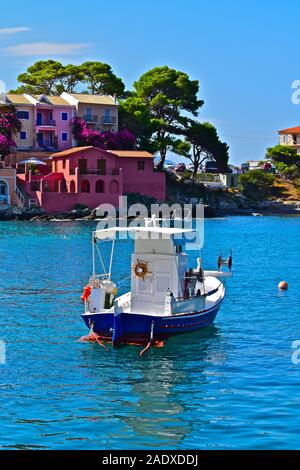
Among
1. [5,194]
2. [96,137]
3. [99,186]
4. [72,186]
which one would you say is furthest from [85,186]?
[96,137]

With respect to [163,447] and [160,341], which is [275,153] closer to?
[160,341]

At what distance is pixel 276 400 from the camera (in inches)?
752

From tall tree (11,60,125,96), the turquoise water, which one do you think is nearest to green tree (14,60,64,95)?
tall tree (11,60,125,96)

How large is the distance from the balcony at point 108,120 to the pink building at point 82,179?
6.58 meters

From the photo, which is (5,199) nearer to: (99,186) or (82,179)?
(82,179)

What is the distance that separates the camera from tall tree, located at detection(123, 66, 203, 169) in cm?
10506

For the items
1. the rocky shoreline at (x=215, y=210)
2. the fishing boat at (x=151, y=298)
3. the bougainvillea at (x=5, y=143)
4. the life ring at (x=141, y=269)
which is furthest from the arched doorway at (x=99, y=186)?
the life ring at (x=141, y=269)

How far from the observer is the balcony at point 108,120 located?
9842 cm

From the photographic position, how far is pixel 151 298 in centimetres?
2612

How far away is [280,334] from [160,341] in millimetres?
4322

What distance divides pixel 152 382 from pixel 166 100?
87.3 metres

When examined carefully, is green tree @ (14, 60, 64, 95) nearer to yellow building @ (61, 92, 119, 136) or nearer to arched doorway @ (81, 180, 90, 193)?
yellow building @ (61, 92, 119, 136)

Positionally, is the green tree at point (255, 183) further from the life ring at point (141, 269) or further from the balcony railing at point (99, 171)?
the life ring at point (141, 269)

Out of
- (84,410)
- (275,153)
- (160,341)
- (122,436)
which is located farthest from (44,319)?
(275,153)
